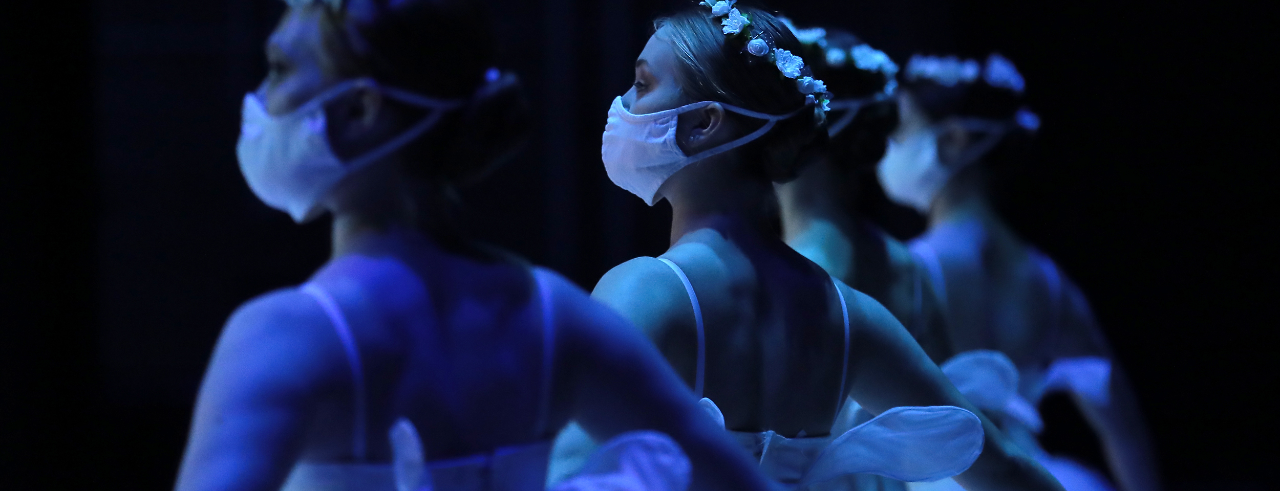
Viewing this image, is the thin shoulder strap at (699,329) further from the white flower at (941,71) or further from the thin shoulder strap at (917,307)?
the white flower at (941,71)

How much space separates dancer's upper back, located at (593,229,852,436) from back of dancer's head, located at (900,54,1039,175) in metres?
1.77

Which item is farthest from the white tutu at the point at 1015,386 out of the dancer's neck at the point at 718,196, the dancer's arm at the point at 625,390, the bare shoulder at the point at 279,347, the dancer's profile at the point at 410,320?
the bare shoulder at the point at 279,347

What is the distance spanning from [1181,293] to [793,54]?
4.27m

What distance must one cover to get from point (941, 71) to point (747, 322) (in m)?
2.01

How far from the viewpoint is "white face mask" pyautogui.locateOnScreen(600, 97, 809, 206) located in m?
1.95

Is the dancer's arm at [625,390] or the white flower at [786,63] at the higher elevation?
the white flower at [786,63]

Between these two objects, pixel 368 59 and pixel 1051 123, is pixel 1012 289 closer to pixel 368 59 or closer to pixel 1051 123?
pixel 1051 123

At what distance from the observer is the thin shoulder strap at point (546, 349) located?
1.43 metres

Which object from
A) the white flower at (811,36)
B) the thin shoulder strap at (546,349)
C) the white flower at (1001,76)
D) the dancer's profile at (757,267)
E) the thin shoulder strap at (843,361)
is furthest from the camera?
the white flower at (1001,76)

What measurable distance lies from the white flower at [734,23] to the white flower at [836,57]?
Answer: 0.80 m

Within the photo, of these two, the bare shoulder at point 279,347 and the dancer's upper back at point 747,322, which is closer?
the bare shoulder at point 279,347

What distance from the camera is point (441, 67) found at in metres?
1.38

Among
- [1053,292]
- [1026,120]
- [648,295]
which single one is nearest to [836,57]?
[648,295]

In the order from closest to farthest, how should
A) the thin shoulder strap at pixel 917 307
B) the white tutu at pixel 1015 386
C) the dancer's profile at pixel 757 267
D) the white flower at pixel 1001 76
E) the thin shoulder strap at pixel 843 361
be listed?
the dancer's profile at pixel 757 267 → the thin shoulder strap at pixel 843 361 → the thin shoulder strap at pixel 917 307 → the white tutu at pixel 1015 386 → the white flower at pixel 1001 76
